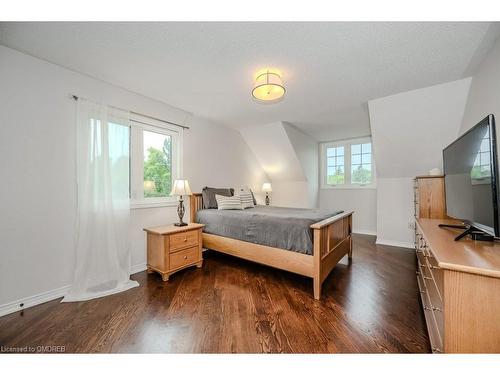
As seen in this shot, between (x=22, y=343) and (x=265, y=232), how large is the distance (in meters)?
2.07

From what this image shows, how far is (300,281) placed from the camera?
228cm

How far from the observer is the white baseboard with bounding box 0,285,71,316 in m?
1.67

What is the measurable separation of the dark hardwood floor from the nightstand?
0.50 ft

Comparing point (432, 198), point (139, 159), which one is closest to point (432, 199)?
point (432, 198)

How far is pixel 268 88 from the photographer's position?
1.99 meters

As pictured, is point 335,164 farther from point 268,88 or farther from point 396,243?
point 268,88

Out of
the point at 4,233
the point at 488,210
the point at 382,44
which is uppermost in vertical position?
the point at 382,44

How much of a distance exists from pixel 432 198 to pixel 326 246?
1.55 m

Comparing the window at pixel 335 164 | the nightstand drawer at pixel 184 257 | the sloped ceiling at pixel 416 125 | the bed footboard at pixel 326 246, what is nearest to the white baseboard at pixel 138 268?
the nightstand drawer at pixel 184 257

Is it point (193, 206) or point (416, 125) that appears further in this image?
point (193, 206)

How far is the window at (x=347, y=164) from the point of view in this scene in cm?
452

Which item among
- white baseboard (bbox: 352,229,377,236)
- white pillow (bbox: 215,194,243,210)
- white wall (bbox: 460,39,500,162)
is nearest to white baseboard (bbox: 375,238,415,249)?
white baseboard (bbox: 352,229,377,236)
